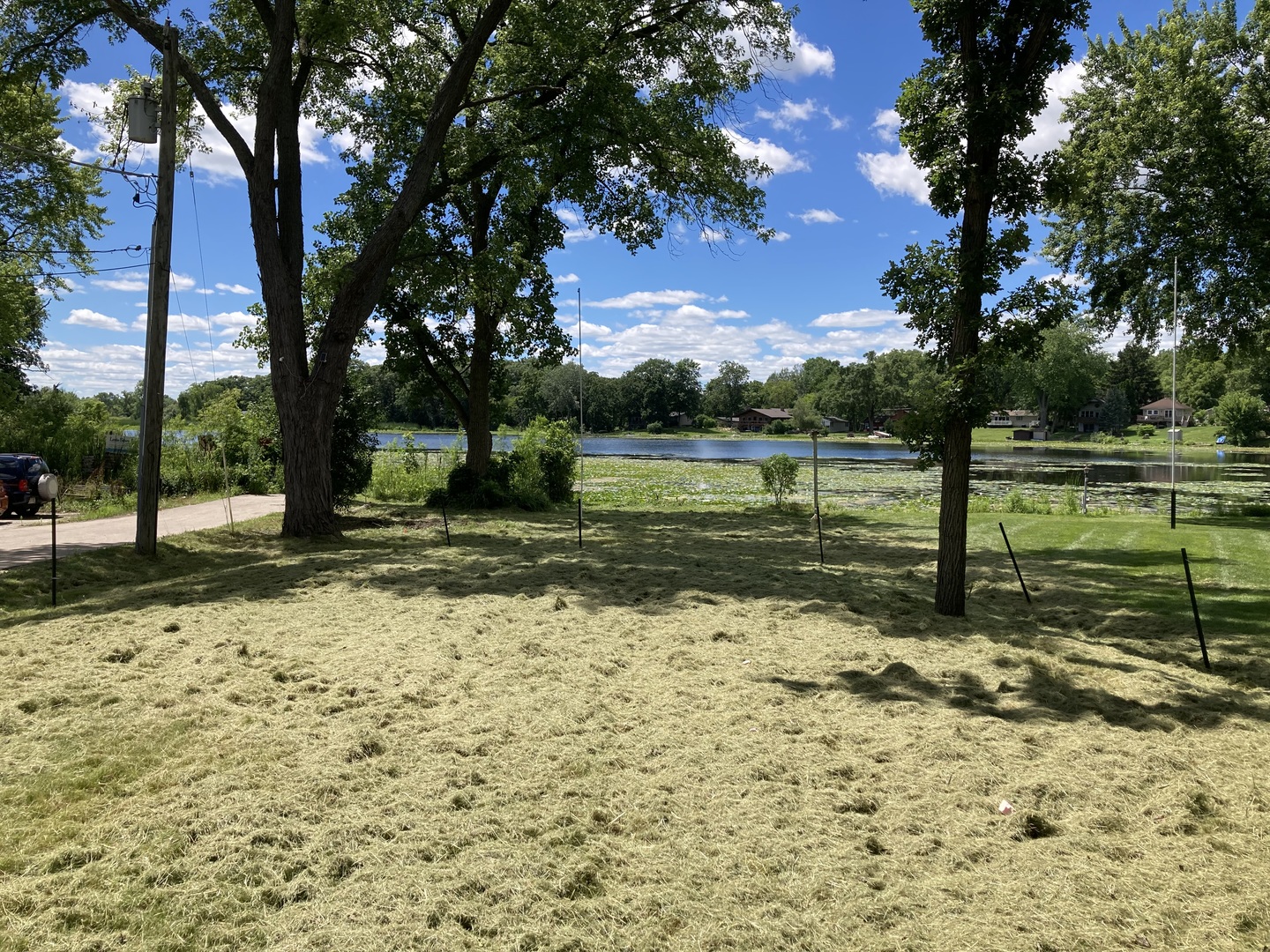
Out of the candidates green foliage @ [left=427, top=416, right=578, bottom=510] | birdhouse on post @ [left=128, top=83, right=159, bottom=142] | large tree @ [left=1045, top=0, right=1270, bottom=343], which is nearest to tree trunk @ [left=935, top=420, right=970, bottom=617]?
large tree @ [left=1045, top=0, right=1270, bottom=343]

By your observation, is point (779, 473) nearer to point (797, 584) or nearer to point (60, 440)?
point (797, 584)

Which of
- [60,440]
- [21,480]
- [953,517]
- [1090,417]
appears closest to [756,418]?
[1090,417]

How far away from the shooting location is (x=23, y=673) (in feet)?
17.0

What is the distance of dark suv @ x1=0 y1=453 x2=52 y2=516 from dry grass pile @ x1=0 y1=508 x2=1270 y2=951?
32.5 ft

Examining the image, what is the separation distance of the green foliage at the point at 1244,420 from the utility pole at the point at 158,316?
7388 cm

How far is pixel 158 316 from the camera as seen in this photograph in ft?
33.9

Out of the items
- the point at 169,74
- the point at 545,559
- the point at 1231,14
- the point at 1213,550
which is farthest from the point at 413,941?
the point at 1231,14

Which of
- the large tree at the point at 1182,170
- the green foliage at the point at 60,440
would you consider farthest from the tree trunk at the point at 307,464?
the large tree at the point at 1182,170

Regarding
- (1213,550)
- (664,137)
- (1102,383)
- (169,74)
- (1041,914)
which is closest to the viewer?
(1041,914)

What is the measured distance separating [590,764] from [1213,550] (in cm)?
1162

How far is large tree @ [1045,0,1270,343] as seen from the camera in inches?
535

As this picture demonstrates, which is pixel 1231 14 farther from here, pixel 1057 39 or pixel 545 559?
pixel 545 559

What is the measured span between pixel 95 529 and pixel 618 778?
1304 cm

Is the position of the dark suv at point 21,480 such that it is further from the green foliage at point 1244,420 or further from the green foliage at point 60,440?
the green foliage at point 1244,420
